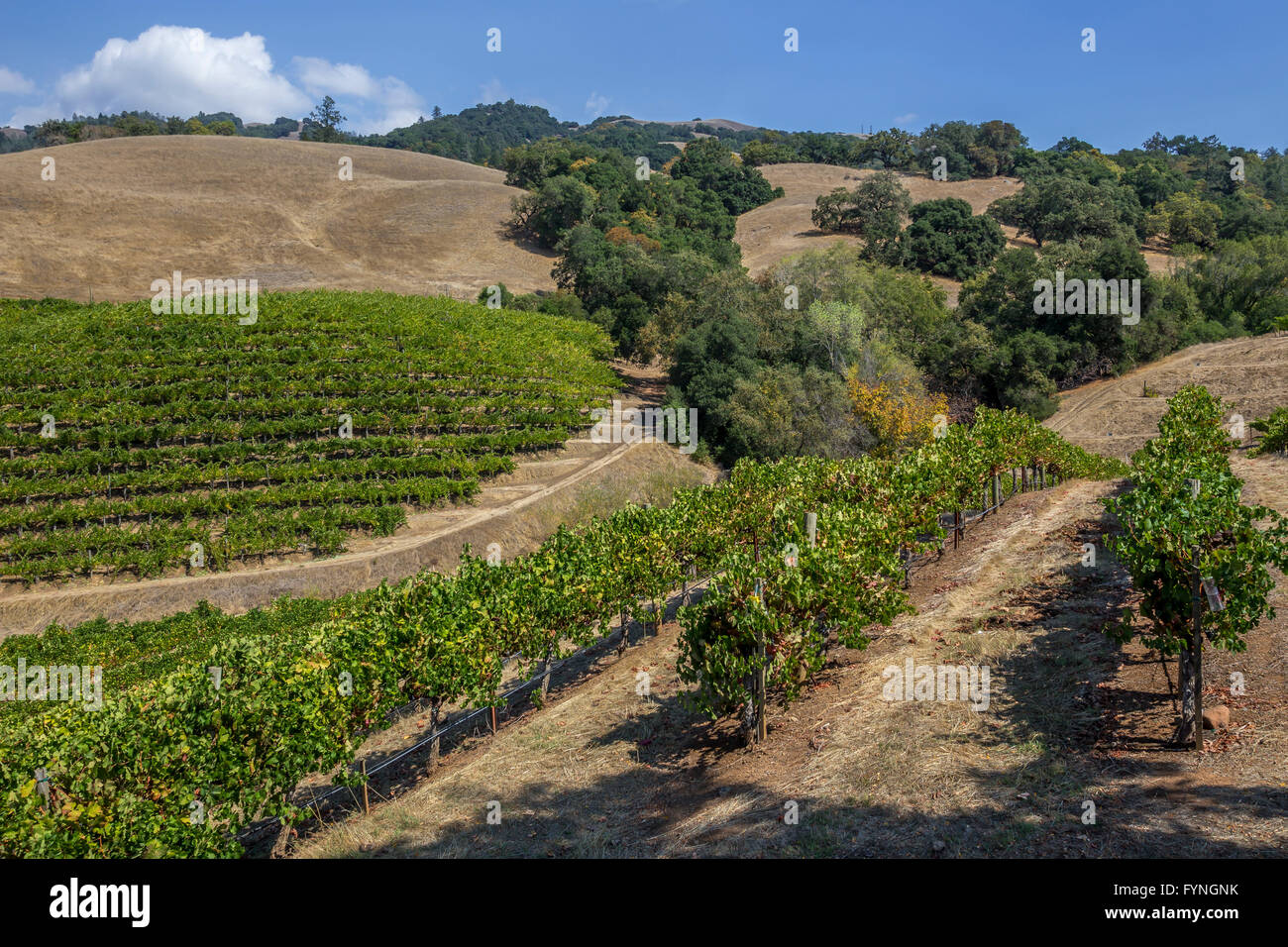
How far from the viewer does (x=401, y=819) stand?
13.2m

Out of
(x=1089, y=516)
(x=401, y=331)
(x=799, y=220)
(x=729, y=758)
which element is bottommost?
(x=729, y=758)

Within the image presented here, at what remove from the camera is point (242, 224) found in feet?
264

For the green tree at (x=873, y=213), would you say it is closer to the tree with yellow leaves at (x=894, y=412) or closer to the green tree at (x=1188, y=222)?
the green tree at (x=1188, y=222)

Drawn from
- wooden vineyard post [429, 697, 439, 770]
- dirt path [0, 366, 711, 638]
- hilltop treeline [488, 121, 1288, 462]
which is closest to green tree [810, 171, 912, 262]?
hilltop treeline [488, 121, 1288, 462]

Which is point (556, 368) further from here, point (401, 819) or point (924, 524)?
point (401, 819)

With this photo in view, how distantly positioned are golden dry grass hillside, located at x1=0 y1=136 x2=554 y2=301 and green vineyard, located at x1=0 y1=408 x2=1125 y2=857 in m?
54.9

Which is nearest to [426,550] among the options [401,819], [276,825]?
[276,825]

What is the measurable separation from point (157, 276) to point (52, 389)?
38.2 m

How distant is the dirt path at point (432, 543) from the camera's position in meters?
27.5

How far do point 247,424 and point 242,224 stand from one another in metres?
55.8

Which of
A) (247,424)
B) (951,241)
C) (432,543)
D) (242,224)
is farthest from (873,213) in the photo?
(247,424)

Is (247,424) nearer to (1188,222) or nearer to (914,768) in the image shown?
(914,768)

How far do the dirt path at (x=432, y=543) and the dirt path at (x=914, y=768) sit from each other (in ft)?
48.9

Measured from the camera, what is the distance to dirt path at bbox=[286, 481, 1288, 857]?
9234 millimetres
